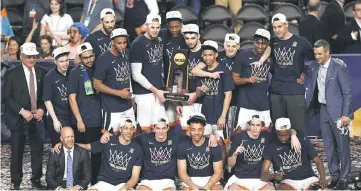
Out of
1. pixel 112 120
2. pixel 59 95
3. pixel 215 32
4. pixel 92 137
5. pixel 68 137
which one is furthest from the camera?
pixel 215 32

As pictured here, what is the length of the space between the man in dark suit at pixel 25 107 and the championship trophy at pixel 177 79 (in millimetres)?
1788

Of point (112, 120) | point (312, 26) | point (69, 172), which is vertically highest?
point (312, 26)

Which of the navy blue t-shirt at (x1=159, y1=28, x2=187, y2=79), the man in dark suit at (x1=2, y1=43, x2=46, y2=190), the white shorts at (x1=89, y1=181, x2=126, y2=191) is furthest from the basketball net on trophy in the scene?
the man in dark suit at (x1=2, y1=43, x2=46, y2=190)

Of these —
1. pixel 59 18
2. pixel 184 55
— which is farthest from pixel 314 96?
pixel 59 18

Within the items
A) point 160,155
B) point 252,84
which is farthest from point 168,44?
point 160,155

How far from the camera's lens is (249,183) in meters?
14.8

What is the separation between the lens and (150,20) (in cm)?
1501

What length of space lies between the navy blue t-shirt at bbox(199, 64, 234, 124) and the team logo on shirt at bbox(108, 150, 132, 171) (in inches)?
46.9

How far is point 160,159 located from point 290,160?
5.26ft

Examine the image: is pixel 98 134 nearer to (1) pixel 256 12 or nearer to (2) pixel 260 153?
(2) pixel 260 153

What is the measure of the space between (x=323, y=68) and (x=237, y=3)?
15.6 ft

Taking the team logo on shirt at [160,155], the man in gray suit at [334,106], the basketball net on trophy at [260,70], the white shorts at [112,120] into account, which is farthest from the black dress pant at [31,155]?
the man in gray suit at [334,106]

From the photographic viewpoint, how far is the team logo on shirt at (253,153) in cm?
1483

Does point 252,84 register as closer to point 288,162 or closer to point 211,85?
point 211,85
